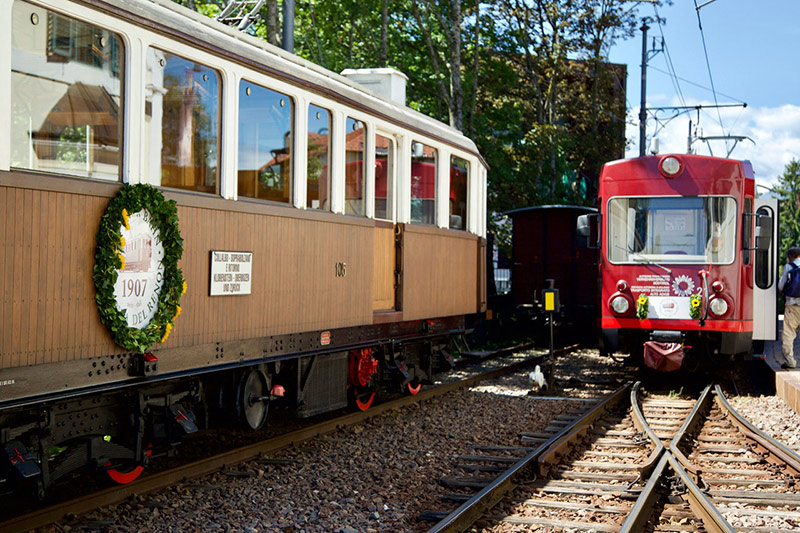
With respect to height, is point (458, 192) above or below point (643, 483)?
above

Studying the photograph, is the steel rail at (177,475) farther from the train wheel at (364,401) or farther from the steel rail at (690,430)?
the steel rail at (690,430)

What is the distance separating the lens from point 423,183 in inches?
420

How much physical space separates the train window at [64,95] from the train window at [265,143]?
146cm

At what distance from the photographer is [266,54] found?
24.5ft

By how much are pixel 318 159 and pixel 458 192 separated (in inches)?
149

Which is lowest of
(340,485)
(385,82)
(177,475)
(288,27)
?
(340,485)

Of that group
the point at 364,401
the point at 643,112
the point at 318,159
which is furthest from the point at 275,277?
the point at 643,112

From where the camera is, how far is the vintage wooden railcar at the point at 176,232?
514 cm

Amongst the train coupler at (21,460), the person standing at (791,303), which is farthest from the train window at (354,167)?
the person standing at (791,303)

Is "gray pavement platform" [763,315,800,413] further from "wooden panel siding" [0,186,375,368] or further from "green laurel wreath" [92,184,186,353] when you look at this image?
"green laurel wreath" [92,184,186,353]

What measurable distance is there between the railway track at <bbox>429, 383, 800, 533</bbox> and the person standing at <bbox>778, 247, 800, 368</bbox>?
164 inches

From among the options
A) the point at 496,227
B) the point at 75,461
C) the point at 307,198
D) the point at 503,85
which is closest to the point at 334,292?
the point at 307,198

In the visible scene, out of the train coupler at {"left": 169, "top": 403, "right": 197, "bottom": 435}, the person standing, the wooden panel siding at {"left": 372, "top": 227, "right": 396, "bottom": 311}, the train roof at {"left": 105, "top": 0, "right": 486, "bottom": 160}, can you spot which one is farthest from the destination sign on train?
the person standing

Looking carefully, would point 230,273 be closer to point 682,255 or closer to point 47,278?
point 47,278
